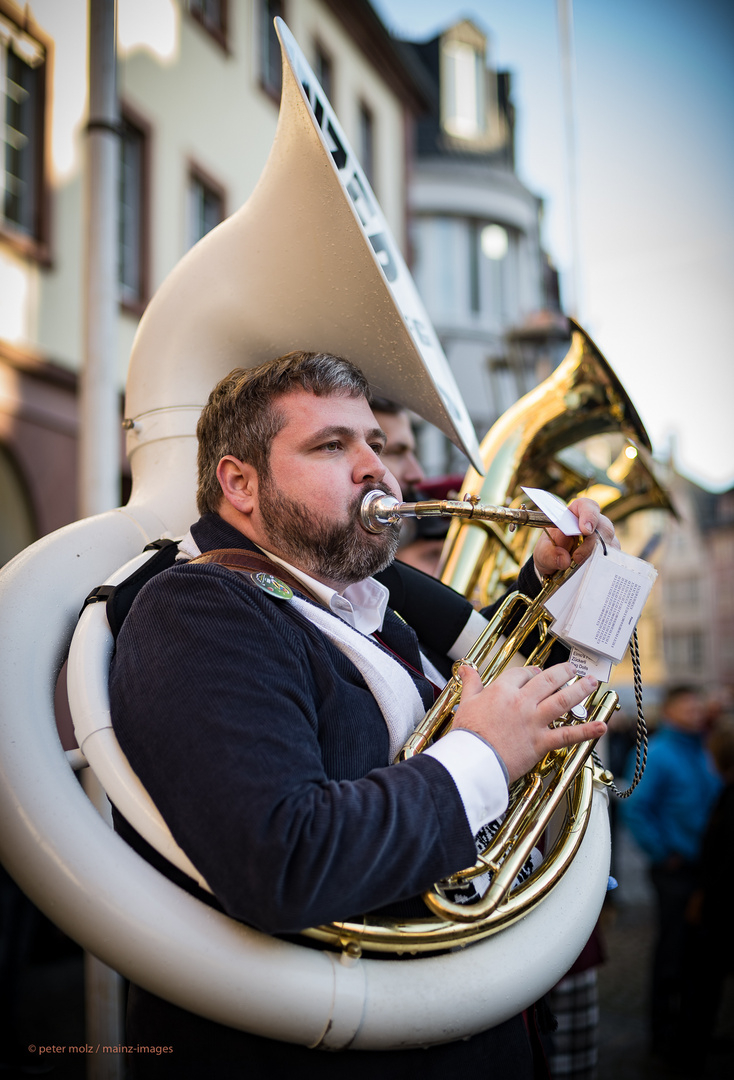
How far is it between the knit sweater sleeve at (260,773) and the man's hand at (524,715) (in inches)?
4.7

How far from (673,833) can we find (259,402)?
12.3 feet

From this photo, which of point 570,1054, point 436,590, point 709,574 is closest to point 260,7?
point 436,590

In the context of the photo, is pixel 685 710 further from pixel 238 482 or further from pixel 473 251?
pixel 473 251

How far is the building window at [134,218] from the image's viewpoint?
262 inches

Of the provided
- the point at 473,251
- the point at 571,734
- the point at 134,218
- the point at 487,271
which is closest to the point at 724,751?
the point at 571,734

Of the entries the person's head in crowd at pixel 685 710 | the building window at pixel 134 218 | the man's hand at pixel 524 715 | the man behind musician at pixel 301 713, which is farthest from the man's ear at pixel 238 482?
the building window at pixel 134 218

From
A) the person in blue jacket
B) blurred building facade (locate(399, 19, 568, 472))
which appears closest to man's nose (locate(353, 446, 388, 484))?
the person in blue jacket

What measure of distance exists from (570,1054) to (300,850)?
2.11 meters

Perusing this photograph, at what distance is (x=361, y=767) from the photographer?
133 cm

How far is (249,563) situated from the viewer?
4.71 ft

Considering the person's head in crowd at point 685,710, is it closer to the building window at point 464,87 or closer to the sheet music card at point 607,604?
the sheet music card at point 607,604

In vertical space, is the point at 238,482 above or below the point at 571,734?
above

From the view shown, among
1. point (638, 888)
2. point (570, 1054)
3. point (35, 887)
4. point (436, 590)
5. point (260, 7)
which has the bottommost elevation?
point (638, 888)

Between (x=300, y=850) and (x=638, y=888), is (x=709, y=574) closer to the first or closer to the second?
(x=638, y=888)
